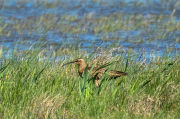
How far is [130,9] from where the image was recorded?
2088cm

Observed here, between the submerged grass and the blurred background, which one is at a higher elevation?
the blurred background

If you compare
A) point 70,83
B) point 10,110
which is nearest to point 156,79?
point 70,83

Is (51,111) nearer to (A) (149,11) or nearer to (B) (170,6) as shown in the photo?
(A) (149,11)

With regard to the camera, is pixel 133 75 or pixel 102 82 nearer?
pixel 102 82

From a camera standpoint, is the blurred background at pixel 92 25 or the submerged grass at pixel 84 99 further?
the blurred background at pixel 92 25

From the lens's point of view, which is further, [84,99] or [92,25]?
[92,25]

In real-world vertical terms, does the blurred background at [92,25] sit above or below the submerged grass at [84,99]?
above

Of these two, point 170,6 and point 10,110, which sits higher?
point 170,6

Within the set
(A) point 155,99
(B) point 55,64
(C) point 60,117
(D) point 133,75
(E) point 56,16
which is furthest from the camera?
(E) point 56,16

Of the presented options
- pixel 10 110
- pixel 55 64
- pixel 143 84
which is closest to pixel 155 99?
pixel 143 84

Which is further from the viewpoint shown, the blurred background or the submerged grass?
the blurred background

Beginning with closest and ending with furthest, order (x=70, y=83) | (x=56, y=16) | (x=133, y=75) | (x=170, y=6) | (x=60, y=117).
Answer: (x=60, y=117)
(x=70, y=83)
(x=133, y=75)
(x=56, y=16)
(x=170, y=6)

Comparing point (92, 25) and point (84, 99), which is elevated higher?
point (92, 25)

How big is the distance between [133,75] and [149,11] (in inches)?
572
